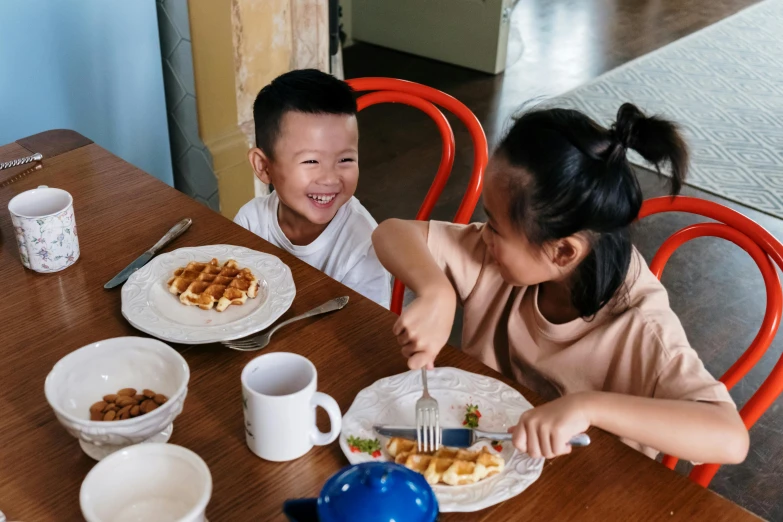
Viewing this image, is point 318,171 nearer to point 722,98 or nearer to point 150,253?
point 150,253

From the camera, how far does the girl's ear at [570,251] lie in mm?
1007

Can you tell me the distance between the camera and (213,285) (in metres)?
1.09

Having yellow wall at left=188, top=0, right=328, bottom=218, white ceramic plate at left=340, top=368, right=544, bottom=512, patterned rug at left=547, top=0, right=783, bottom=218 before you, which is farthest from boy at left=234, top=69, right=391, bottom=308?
patterned rug at left=547, top=0, right=783, bottom=218

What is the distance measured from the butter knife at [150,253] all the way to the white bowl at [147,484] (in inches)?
17.0

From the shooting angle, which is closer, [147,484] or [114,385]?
[147,484]

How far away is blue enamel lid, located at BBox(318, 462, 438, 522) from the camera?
2.08 feet

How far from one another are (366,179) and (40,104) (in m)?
1.47

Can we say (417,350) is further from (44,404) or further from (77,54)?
(77,54)

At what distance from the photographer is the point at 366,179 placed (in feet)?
10.7

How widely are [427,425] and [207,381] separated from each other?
0.29 metres

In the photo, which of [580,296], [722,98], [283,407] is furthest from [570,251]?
[722,98]

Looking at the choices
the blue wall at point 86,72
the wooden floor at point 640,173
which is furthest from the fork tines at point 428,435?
the blue wall at point 86,72

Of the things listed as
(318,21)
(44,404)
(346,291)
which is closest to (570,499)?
(346,291)

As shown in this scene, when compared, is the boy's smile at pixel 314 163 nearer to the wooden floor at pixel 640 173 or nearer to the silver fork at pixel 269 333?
the wooden floor at pixel 640 173
